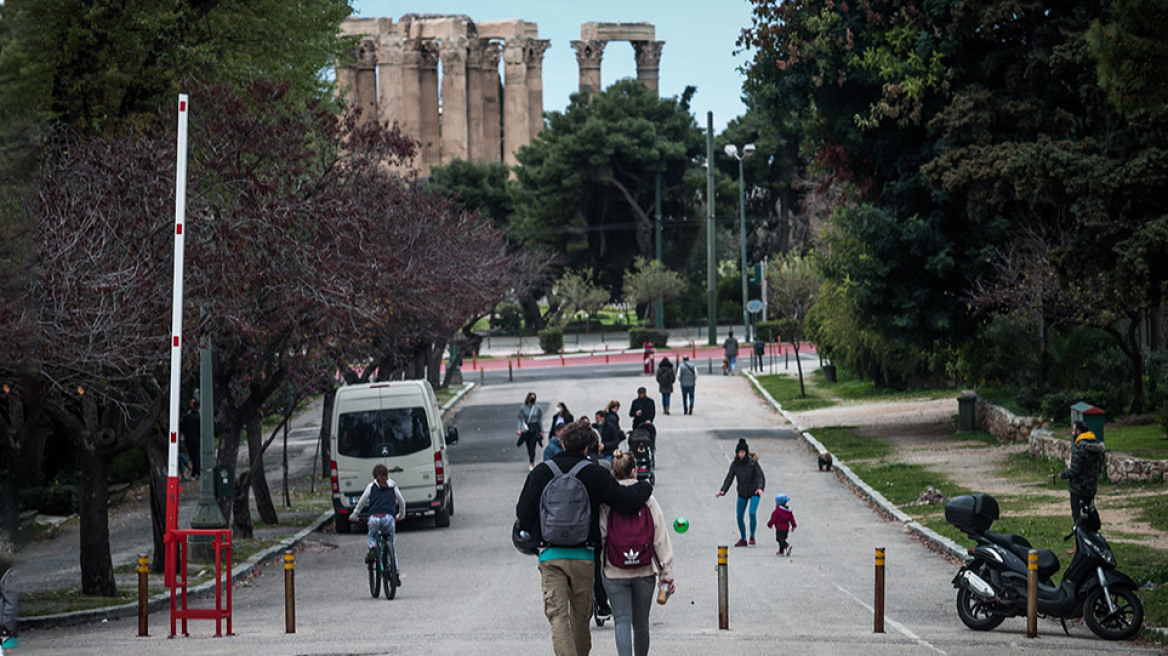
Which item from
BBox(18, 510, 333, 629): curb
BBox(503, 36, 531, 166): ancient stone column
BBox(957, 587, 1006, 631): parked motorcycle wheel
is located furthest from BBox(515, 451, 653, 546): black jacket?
BBox(503, 36, 531, 166): ancient stone column

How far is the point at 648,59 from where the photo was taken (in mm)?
103000

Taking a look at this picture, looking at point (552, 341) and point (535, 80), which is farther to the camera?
point (535, 80)

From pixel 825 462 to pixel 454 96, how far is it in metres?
72.7

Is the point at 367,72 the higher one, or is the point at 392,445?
the point at 367,72

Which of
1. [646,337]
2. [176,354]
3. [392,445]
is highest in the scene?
[176,354]

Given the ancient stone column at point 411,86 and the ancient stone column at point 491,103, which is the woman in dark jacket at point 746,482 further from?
the ancient stone column at point 491,103

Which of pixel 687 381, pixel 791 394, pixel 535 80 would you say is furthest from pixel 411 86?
pixel 687 381

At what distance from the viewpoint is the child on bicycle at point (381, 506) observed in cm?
1689

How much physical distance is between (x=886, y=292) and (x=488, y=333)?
45.6 meters

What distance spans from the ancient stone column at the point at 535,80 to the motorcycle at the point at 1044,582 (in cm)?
8876

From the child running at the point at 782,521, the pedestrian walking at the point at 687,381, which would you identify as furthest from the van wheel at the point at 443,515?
the pedestrian walking at the point at 687,381

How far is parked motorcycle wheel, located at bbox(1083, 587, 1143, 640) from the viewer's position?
41.4 ft

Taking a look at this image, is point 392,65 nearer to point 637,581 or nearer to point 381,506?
point 381,506

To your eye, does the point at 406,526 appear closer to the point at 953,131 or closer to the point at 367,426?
the point at 367,426
